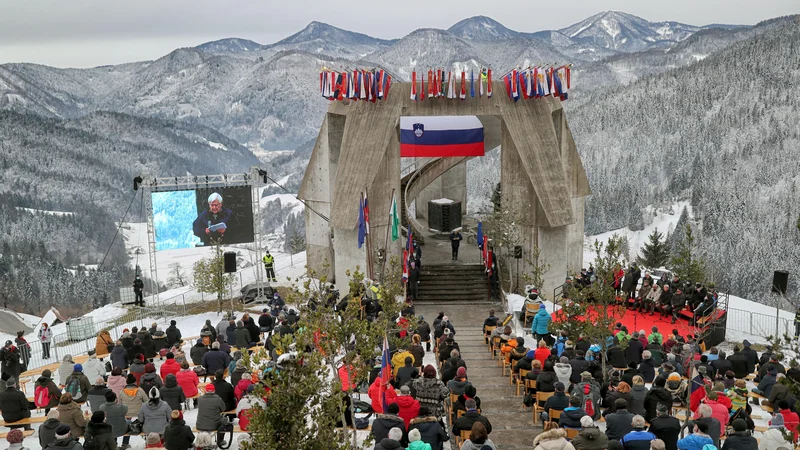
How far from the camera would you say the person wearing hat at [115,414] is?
12.4 meters

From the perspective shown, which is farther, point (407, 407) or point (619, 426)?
point (407, 407)

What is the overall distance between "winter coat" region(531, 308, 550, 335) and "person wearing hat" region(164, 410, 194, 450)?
1000cm

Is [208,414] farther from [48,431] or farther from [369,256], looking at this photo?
[369,256]

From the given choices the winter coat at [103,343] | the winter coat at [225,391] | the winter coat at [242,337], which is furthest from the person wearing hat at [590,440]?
the winter coat at [103,343]

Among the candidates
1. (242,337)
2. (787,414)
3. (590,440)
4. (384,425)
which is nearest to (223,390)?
(384,425)

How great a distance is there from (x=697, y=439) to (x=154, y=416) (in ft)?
26.3

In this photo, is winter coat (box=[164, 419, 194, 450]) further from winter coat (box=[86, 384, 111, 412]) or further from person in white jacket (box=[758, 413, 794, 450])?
person in white jacket (box=[758, 413, 794, 450])

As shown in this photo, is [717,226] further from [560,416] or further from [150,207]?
[560,416]

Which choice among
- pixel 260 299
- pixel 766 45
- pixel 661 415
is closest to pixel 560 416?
pixel 661 415

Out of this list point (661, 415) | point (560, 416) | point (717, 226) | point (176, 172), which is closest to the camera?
point (661, 415)

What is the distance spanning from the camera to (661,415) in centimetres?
1125

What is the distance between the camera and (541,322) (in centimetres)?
1912

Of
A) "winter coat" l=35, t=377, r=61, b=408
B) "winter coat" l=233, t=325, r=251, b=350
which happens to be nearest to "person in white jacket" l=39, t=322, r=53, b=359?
"winter coat" l=233, t=325, r=251, b=350

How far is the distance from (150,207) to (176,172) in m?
163
